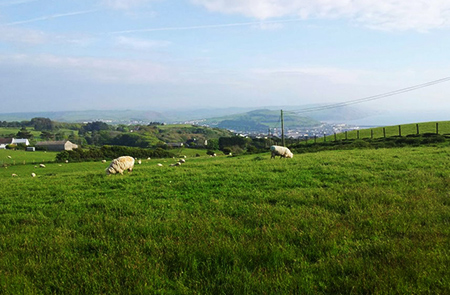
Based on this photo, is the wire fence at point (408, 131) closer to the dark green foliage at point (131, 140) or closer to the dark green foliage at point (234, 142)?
the dark green foliage at point (234, 142)

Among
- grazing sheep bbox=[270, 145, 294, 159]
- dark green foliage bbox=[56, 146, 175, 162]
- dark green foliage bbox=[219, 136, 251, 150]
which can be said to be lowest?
dark green foliage bbox=[219, 136, 251, 150]

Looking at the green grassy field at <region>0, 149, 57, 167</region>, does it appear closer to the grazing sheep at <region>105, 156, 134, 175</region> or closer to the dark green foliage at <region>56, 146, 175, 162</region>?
the dark green foliage at <region>56, 146, 175, 162</region>

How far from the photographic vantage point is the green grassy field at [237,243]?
4.01 metres

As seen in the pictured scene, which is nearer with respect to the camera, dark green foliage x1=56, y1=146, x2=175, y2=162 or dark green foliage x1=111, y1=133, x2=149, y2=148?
dark green foliage x1=56, y1=146, x2=175, y2=162

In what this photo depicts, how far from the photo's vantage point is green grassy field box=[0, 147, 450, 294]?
158 inches

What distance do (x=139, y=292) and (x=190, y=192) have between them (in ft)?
22.1

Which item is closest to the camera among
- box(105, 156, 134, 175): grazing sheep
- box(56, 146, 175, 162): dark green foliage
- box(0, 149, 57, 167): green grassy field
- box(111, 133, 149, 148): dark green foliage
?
box(105, 156, 134, 175): grazing sheep

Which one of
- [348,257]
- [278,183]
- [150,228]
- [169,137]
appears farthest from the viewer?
[169,137]

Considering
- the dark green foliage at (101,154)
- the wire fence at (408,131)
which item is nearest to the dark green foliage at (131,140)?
the dark green foliage at (101,154)

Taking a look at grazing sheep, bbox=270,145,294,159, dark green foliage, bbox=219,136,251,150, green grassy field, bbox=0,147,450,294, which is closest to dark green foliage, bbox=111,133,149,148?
dark green foliage, bbox=219,136,251,150

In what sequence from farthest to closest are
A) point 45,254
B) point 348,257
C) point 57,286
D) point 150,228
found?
point 150,228, point 45,254, point 348,257, point 57,286

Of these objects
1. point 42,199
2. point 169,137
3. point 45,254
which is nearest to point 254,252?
point 45,254

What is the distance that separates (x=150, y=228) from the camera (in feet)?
20.5

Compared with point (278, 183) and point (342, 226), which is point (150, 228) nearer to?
point (342, 226)
